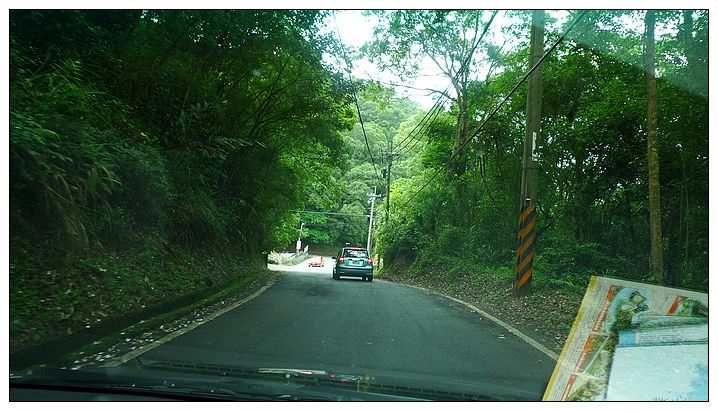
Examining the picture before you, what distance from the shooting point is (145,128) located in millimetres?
10016

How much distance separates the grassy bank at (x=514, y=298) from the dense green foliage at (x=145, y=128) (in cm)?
614

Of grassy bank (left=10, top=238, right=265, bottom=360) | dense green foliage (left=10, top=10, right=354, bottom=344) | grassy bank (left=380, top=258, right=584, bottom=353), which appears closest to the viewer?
grassy bank (left=10, top=238, right=265, bottom=360)

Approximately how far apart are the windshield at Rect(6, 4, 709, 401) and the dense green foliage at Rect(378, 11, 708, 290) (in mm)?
58

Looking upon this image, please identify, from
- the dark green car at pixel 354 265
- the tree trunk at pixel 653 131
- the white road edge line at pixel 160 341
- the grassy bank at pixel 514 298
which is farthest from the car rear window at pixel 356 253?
the tree trunk at pixel 653 131

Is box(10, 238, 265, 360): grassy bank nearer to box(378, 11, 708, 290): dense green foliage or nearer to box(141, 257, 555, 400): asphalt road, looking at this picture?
box(141, 257, 555, 400): asphalt road

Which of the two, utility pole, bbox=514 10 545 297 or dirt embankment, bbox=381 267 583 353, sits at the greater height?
utility pole, bbox=514 10 545 297

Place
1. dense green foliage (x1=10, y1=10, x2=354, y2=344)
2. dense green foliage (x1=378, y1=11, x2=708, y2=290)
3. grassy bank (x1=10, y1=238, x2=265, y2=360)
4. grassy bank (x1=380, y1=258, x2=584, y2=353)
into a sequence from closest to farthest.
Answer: grassy bank (x1=10, y1=238, x2=265, y2=360) < dense green foliage (x1=10, y1=10, x2=354, y2=344) < grassy bank (x1=380, y1=258, x2=584, y2=353) < dense green foliage (x1=378, y1=11, x2=708, y2=290)

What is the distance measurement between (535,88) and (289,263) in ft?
144

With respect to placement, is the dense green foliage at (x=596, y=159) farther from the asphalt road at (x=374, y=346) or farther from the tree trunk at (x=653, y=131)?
the asphalt road at (x=374, y=346)

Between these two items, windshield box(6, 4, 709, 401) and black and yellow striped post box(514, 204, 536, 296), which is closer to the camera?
windshield box(6, 4, 709, 401)

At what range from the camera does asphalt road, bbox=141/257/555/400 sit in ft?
16.9

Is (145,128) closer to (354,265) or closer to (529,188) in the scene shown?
(529,188)

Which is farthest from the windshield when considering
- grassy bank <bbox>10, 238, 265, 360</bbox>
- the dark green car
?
the dark green car

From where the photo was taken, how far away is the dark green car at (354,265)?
859 inches
